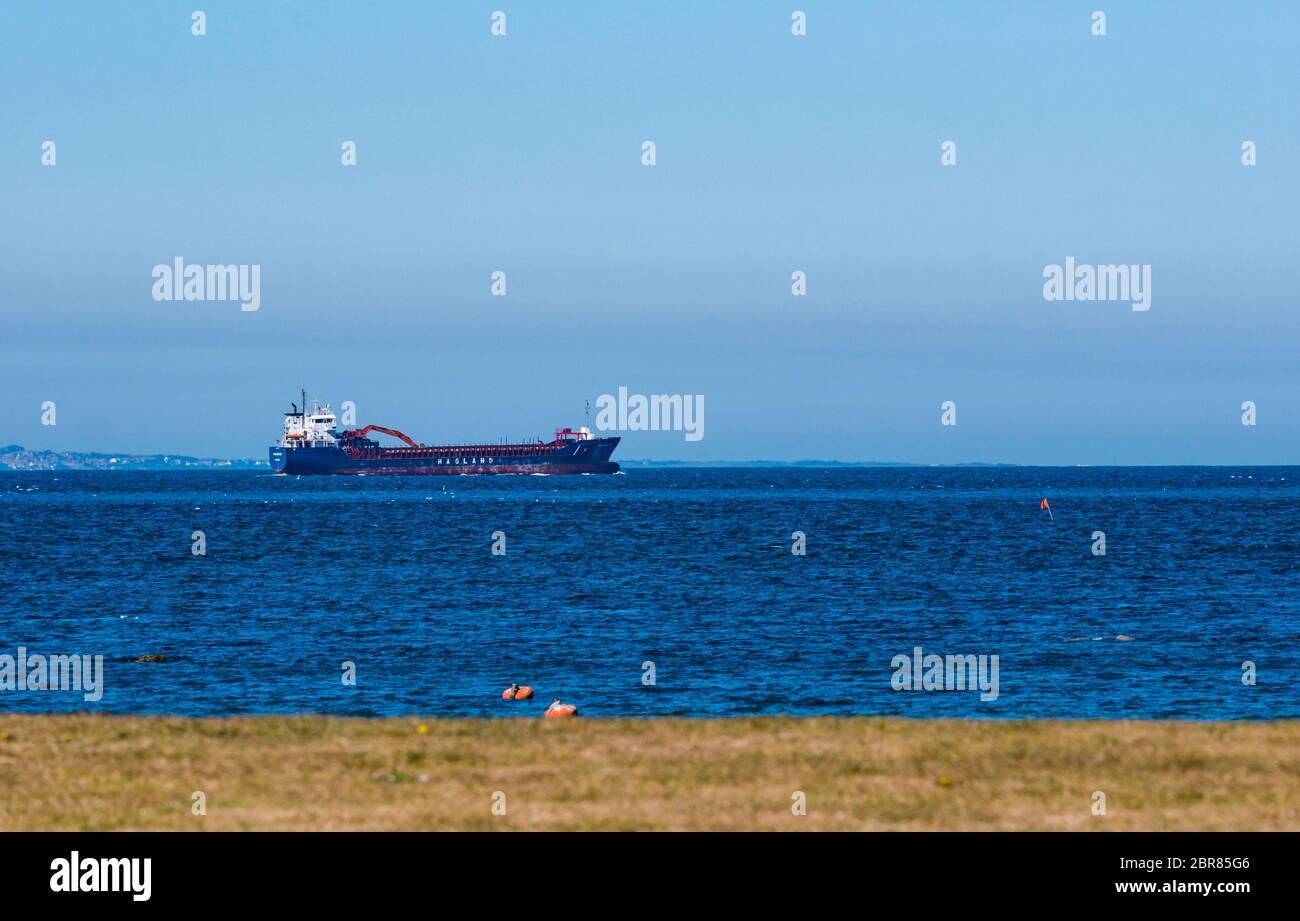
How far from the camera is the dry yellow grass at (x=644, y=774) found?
1094cm

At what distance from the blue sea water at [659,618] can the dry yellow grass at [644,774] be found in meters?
11.7

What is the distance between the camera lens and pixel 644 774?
41.0 ft

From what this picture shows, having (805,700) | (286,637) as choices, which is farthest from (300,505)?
(805,700)

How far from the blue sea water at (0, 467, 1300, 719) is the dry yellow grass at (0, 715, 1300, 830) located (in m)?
11.7

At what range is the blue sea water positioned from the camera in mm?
29312

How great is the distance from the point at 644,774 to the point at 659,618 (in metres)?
31.5
